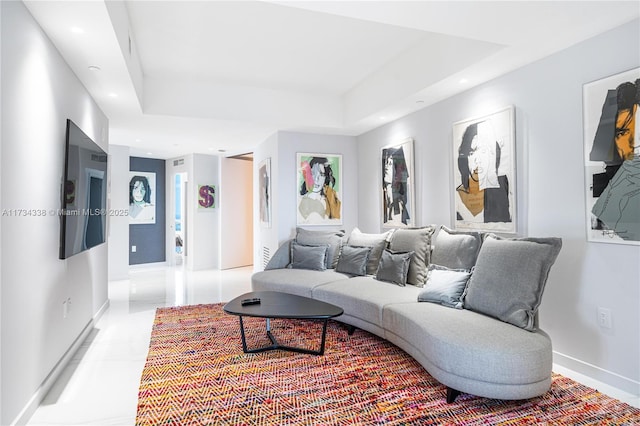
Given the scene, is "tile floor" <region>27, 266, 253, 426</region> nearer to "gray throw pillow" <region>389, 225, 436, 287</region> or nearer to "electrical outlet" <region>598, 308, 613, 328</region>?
"gray throw pillow" <region>389, 225, 436, 287</region>

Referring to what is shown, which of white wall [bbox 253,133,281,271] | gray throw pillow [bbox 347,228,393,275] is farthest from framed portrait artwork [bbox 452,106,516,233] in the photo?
white wall [bbox 253,133,281,271]

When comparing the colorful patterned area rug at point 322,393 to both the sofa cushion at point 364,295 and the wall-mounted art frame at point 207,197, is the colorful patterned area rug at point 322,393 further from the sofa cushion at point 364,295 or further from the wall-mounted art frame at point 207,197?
the wall-mounted art frame at point 207,197

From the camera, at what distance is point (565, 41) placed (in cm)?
278

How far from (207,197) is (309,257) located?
→ 4105 millimetres

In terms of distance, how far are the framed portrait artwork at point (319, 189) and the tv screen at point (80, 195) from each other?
2.64 meters

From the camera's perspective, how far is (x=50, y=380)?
8.61 feet

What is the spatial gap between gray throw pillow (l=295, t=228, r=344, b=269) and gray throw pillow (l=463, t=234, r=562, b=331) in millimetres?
2215

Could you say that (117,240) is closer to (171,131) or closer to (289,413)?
(171,131)

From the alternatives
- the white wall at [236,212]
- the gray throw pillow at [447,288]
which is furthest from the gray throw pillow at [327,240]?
the white wall at [236,212]

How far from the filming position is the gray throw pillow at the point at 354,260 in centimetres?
436

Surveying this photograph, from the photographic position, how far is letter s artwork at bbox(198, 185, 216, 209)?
321 inches

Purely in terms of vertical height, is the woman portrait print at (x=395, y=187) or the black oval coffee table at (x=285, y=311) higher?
the woman portrait print at (x=395, y=187)

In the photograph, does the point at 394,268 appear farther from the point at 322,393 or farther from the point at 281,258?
the point at 281,258

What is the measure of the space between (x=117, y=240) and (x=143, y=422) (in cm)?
544
